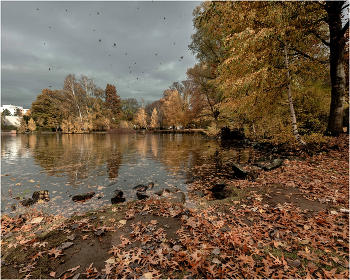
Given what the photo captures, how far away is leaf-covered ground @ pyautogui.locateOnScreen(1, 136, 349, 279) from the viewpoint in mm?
2623

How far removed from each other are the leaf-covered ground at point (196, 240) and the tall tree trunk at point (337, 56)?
717cm

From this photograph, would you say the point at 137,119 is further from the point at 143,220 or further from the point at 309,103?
the point at 143,220

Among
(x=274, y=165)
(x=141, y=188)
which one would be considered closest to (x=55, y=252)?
(x=141, y=188)

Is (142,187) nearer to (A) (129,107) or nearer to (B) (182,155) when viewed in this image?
(B) (182,155)

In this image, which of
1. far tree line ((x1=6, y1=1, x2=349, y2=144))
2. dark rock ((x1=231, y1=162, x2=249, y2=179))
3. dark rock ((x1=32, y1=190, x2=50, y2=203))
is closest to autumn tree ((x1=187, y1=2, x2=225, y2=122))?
far tree line ((x1=6, y1=1, x2=349, y2=144))

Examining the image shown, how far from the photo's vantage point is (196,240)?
10.7 feet

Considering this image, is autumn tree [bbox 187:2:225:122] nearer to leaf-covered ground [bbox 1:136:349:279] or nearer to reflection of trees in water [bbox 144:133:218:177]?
reflection of trees in water [bbox 144:133:218:177]

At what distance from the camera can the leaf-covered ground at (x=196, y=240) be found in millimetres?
2623

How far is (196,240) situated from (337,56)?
45.4 ft

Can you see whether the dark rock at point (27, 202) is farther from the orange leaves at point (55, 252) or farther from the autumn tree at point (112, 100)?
the autumn tree at point (112, 100)

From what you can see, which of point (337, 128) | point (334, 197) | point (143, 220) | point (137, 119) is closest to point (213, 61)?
point (337, 128)

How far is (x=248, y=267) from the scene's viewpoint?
8.29 feet

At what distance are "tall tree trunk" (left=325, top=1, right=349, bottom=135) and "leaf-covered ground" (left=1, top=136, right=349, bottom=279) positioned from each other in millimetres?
7169

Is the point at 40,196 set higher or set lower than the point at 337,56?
lower
